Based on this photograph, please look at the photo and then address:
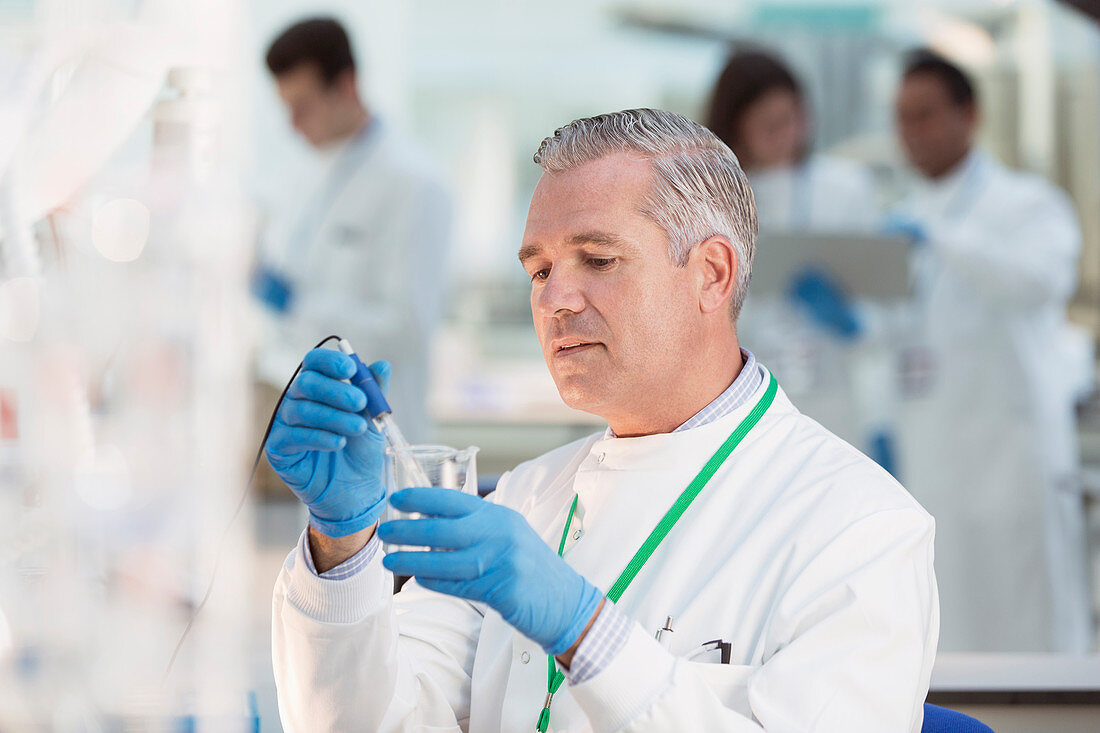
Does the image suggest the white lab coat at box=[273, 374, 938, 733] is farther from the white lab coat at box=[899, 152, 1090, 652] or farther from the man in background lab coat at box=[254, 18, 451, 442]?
the white lab coat at box=[899, 152, 1090, 652]

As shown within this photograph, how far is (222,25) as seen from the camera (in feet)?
3.08

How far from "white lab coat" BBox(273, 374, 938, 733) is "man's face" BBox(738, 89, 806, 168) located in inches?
70.6

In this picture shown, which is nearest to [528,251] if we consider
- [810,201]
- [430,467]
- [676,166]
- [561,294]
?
[561,294]

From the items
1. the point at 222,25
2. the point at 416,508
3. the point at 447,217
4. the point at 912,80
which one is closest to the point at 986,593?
the point at 912,80

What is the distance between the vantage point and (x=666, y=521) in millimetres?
1250

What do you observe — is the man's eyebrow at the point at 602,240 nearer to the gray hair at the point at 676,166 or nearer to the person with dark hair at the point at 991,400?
the gray hair at the point at 676,166

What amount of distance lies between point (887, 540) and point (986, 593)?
2.10 m

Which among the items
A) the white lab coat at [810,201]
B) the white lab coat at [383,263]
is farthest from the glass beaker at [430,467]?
the white lab coat at [810,201]

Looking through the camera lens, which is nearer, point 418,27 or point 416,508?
point 416,508

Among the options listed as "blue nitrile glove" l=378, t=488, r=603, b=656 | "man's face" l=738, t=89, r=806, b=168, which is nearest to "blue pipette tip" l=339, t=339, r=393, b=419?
"blue nitrile glove" l=378, t=488, r=603, b=656

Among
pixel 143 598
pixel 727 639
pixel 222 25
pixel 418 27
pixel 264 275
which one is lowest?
pixel 727 639

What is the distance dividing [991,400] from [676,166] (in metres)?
2.00

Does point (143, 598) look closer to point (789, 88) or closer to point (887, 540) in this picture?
point (887, 540)

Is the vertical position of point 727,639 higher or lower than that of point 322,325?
lower
